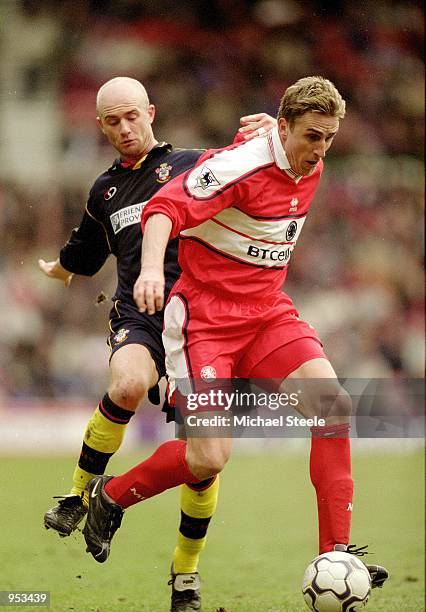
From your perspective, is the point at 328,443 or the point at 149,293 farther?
the point at 328,443

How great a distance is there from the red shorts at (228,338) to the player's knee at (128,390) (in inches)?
6.7

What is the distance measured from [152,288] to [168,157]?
1.53 meters

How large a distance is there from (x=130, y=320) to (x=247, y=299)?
0.71 m

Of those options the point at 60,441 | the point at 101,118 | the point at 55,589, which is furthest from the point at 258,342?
the point at 60,441

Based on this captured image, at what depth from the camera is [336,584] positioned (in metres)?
4.07

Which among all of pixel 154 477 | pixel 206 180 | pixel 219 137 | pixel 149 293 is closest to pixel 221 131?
pixel 219 137

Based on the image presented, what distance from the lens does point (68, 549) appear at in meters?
7.16

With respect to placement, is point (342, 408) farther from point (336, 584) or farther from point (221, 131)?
point (221, 131)

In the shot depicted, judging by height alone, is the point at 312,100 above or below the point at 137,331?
above

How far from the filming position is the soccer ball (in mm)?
4078

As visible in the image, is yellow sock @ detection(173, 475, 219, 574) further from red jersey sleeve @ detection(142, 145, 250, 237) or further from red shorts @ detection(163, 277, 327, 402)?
red jersey sleeve @ detection(142, 145, 250, 237)

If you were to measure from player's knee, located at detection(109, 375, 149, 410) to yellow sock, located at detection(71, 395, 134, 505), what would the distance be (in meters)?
0.06

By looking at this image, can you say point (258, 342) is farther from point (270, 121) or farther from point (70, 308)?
point (70, 308)

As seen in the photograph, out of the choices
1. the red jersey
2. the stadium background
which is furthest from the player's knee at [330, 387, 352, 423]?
the stadium background
